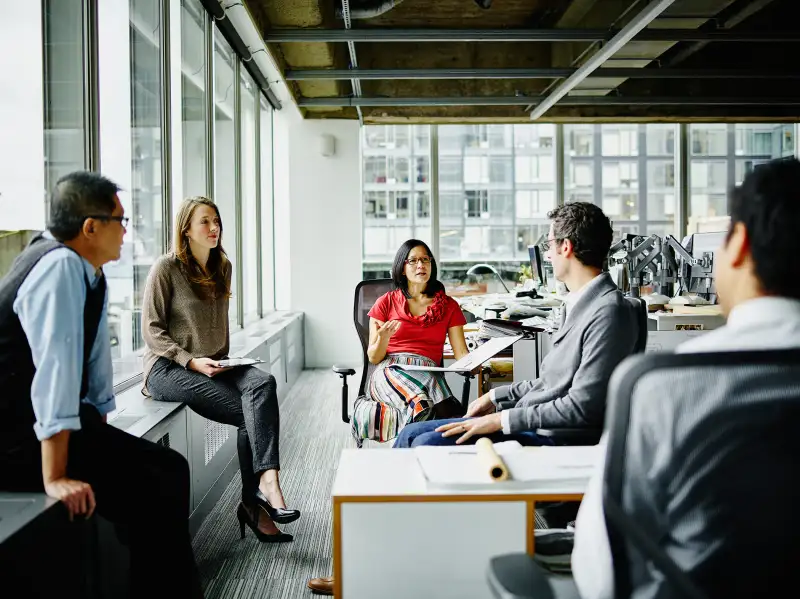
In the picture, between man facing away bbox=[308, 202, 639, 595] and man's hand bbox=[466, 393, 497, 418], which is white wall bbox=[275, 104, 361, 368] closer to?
man's hand bbox=[466, 393, 497, 418]

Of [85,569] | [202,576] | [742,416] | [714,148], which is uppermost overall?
[714,148]

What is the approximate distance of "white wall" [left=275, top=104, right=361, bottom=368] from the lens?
7.71 meters

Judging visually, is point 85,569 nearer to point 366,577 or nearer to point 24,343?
point 24,343

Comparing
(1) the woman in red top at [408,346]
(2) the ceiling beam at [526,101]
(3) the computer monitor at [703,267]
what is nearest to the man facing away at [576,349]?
(1) the woman in red top at [408,346]

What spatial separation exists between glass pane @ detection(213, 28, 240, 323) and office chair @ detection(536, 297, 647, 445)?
12.9ft

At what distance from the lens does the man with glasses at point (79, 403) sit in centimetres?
174

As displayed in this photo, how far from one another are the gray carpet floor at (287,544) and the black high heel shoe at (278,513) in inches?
5.6

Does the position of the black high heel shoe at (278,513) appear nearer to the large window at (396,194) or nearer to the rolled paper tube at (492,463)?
the rolled paper tube at (492,463)

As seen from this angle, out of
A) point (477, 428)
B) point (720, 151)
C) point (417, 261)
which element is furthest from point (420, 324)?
point (720, 151)

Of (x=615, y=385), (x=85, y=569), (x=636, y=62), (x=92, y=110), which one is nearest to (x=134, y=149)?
(x=92, y=110)

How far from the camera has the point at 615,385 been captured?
956 mm

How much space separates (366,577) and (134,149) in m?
2.82

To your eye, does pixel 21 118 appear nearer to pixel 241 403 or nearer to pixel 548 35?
pixel 241 403

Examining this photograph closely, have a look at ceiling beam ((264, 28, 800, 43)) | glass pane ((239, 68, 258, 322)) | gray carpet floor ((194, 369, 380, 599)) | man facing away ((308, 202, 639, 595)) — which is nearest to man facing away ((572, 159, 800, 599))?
man facing away ((308, 202, 639, 595))
